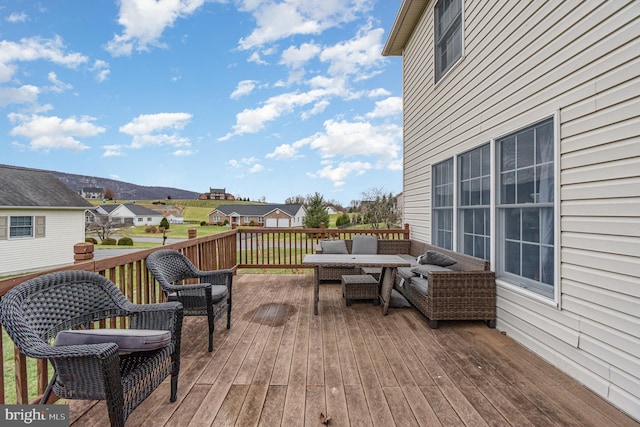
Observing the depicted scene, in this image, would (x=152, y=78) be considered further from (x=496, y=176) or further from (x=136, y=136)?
(x=496, y=176)

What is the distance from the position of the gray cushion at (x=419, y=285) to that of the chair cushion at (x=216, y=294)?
7.33 ft

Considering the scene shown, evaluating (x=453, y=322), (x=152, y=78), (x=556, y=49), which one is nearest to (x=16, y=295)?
(x=453, y=322)

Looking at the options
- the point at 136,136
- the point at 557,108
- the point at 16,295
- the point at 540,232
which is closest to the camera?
the point at 16,295

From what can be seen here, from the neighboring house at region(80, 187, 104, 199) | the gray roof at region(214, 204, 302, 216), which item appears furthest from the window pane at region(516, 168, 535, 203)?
the neighboring house at region(80, 187, 104, 199)

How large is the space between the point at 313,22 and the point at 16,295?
8.95 metres

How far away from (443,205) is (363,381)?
11.1 feet

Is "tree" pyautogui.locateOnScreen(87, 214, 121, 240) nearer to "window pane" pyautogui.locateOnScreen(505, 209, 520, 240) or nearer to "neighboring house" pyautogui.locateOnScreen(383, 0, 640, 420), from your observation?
"neighboring house" pyautogui.locateOnScreen(383, 0, 640, 420)

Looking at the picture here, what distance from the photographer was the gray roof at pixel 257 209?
124 ft

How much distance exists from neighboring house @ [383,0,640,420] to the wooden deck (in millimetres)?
373

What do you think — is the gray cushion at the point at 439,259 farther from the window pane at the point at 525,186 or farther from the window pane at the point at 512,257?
the window pane at the point at 525,186

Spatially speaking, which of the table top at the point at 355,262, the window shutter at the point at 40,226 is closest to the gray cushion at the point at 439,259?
the table top at the point at 355,262

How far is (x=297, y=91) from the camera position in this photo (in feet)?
43.3

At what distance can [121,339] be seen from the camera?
5.13 feet

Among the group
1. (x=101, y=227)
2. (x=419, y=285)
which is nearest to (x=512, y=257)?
(x=419, y=285)
